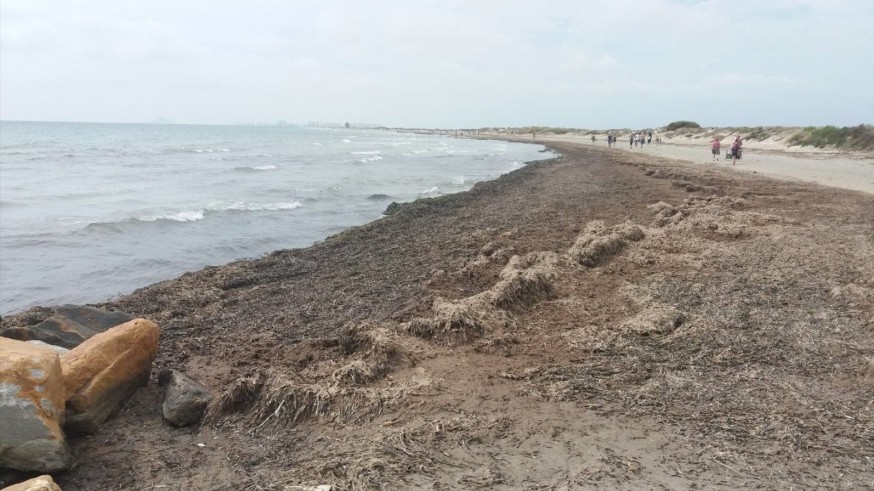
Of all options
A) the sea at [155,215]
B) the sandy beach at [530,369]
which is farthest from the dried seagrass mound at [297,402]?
the sea at [155,215]

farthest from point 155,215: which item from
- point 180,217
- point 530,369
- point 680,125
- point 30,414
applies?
point 680,125

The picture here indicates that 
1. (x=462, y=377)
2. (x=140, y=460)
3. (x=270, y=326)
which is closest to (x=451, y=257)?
(x=270, y=326)

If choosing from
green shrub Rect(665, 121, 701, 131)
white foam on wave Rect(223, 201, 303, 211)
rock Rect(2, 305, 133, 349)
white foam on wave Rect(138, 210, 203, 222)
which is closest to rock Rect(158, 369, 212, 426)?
rock Rect(2, 305, 133, 349)

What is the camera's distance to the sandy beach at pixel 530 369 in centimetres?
318

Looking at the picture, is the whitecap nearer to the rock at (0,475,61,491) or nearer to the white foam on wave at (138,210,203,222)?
the white foam on wave at (138,210,203,222)

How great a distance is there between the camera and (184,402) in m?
4.02

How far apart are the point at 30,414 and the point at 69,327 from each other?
8.91 ft

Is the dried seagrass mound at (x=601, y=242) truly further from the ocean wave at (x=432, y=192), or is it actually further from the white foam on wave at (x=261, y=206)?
the ocean wave at (x=432, y=192)

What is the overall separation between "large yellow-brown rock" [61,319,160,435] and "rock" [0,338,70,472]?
0.31m

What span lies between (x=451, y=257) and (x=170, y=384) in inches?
212

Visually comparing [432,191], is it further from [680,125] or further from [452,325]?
[680,125]

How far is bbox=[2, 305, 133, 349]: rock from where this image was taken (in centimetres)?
510

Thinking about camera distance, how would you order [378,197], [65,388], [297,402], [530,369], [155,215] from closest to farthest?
[65,388]
[297,402]
[530,369]
[155,215]
[378,197]

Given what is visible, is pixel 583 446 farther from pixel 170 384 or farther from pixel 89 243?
pixel 89 243
